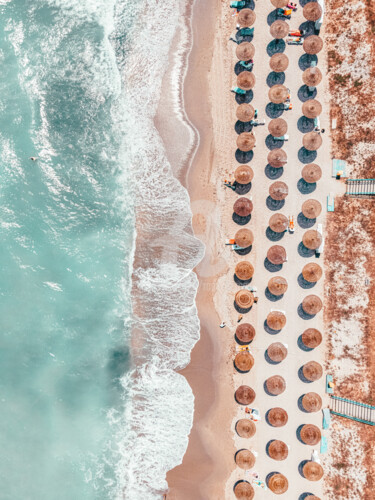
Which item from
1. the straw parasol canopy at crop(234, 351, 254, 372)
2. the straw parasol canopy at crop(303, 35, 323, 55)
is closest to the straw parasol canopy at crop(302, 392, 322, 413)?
the straw parasol canopy at crop(234, 351, 254, 372)

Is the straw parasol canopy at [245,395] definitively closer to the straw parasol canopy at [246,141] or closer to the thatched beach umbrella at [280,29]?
the straw parasol canopy at [246,141]

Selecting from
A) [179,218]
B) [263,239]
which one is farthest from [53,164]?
[263,239]

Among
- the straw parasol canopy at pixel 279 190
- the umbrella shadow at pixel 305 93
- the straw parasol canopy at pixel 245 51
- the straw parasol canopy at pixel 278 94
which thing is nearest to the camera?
the straw parasol canopy at pixel 278 94

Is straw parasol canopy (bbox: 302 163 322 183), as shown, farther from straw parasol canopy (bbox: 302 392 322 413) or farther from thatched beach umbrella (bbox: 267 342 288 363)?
straw parasol canopy (bbox: 302 392 322 413)

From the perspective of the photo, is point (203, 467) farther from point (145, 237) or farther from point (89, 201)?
point (89, 201)

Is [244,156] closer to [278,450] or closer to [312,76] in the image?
[312,76]

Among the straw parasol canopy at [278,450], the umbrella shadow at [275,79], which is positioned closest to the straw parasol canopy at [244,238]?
the umbrella shadow at [275,79]
